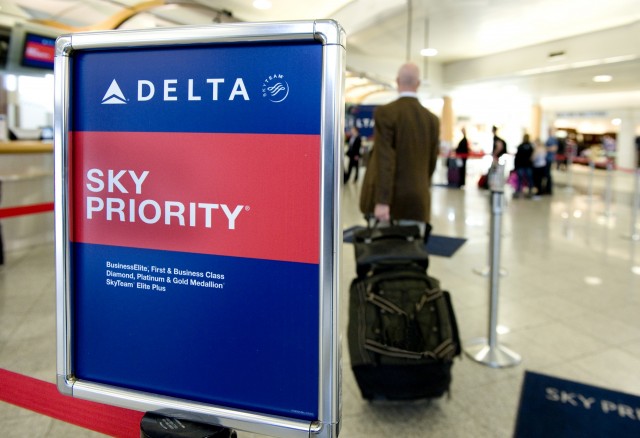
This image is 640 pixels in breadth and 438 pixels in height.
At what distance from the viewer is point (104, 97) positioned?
3.16 ft

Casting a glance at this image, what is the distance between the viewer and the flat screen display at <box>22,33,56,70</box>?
7668mm

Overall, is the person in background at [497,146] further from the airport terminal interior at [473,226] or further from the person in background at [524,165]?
the person in background at [524,165]

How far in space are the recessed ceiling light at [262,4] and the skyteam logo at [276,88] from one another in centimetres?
834

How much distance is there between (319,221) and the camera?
85 cm

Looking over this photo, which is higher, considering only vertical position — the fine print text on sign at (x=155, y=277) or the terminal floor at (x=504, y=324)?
the fine print text on sign at (x=155, y=277)

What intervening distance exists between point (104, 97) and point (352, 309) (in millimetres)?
1627

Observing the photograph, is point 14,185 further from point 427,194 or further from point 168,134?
point 168,134

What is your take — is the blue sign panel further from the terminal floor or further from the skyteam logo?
the terminal floor

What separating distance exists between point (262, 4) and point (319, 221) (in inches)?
341

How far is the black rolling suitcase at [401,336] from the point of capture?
7.20ft

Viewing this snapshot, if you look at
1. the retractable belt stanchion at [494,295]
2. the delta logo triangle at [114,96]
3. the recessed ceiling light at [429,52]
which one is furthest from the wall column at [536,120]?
the delta logo triangle at [114,96]

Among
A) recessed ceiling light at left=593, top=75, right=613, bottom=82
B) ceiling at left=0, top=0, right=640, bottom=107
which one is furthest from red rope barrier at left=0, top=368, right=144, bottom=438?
recessed ceiling light at left=593, top=75, right=613, bottom=82

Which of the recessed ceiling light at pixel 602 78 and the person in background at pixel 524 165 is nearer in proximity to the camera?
the person in background at pixel 524 165

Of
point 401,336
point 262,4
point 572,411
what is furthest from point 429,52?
point 401,336
